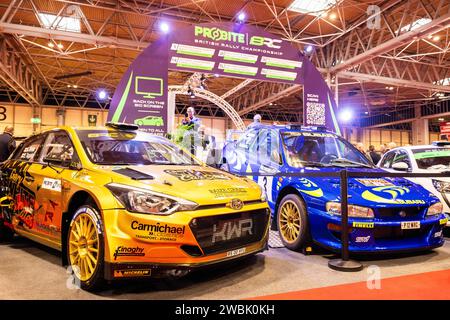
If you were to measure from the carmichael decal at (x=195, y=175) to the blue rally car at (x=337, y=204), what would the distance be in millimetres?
1051

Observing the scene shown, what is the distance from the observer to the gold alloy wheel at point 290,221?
436 centimetres

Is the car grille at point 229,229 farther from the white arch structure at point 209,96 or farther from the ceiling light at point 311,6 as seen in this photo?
the white arch structure at point 209,96

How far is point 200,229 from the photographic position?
286cm

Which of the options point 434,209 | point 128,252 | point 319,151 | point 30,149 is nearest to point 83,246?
point 128,252

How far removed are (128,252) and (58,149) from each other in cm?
184

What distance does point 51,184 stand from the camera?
143 inches

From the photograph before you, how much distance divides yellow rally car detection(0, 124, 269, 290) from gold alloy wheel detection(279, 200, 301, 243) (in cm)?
102

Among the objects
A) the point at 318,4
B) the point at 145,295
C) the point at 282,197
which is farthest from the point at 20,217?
Result: the point at 318,4

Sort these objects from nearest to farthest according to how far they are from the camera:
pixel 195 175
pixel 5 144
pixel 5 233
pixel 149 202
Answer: pixel 149 202, pixel 195 175, pixel 5 233, pixel 5 144

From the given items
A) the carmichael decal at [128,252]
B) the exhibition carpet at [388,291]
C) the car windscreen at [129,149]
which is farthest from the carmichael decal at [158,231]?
the car windscreen at [129,149]

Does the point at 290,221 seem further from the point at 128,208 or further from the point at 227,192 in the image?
the point at 128,208

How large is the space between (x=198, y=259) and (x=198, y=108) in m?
27.8

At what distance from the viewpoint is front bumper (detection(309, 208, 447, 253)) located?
3711mm
